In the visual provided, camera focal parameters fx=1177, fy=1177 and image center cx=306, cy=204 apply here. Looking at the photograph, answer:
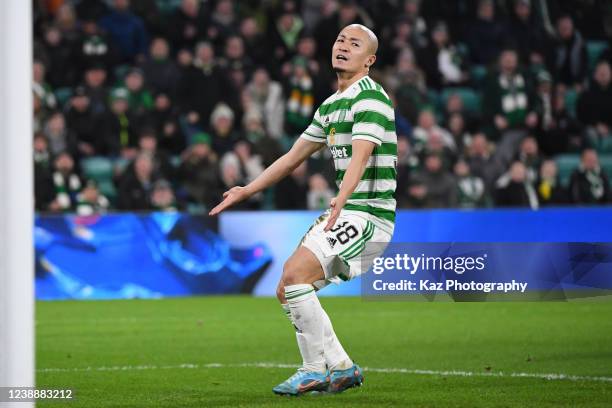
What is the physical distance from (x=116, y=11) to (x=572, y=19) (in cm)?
817

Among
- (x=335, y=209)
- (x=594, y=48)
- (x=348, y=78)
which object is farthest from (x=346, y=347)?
(x=594, y=48)

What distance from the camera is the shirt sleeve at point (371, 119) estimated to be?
22.8 ft

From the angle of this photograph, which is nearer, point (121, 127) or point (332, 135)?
point (332, 135)

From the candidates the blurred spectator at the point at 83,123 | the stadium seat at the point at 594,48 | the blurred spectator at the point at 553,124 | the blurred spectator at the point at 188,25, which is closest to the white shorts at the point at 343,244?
the blurred spectator at the point at 83,123

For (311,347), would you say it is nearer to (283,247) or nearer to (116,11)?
(283,247)

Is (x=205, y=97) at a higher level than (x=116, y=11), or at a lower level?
lower

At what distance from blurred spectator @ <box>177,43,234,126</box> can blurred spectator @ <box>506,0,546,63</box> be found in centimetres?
536

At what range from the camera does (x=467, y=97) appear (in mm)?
20984

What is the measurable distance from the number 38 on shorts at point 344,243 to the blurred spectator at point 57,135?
445 inches

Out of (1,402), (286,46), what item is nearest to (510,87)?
(286,46)

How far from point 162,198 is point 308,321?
10264mm

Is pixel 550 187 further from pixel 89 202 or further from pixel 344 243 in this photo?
pixel 344 243

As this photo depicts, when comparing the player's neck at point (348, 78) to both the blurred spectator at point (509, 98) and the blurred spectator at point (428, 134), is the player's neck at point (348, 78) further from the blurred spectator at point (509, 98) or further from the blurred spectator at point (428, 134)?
the blurred spectator at point (509, 98)

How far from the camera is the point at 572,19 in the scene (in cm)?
2131
